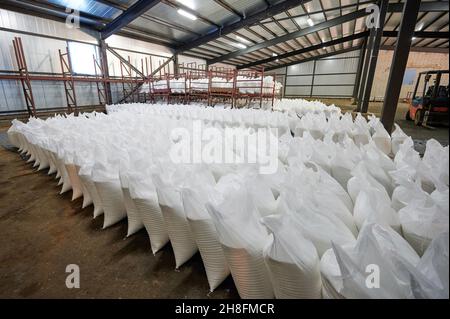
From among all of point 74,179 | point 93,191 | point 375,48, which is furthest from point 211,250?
point 375,48

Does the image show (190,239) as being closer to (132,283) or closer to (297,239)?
(132,283)

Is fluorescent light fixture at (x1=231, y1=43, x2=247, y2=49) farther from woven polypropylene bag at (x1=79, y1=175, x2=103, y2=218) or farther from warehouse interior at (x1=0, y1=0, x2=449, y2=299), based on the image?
woven polypropylene bag at (x1=79, y1=175, x2=103, y2=218)

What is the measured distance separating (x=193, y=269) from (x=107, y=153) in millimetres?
1329

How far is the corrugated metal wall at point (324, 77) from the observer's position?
60.1 ft

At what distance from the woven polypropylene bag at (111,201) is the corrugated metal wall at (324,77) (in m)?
20.7

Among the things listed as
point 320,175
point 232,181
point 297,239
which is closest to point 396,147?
Result: point 320,175

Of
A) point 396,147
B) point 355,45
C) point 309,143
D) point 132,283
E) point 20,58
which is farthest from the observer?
point 355,45

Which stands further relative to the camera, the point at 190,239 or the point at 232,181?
the point at 232,181

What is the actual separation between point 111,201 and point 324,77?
21672 millimetres

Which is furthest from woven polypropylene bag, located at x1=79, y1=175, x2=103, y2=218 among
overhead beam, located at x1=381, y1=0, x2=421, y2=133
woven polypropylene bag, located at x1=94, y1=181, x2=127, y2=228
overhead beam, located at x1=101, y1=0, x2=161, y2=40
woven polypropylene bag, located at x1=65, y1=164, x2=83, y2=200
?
overhead beam, located at x1=101, y1=0, x2=161, y2=40

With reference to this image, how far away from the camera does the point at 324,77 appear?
1948cm

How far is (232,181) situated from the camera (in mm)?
1542

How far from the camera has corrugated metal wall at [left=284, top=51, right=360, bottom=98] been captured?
18.3 m

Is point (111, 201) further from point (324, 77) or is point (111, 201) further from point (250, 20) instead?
point (324, 77)
